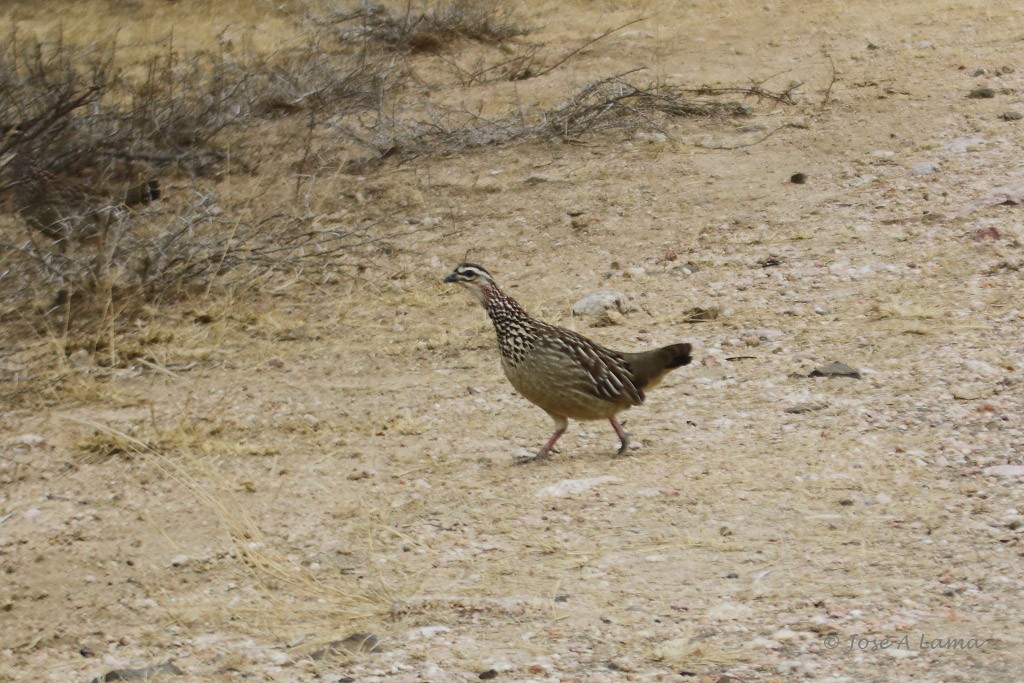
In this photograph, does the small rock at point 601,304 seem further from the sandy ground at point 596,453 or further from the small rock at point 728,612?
the small rock at point 728,612

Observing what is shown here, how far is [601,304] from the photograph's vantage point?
300 inches

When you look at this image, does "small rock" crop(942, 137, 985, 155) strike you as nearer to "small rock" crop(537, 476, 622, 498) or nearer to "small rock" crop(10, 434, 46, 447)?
"small rock" crop(537, 476, 622, 498)

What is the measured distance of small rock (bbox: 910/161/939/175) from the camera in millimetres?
9258

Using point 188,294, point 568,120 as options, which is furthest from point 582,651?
point 568,120

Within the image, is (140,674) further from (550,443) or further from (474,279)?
(474,279)

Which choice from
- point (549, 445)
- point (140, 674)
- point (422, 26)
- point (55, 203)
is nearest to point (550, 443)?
point (549, 445)

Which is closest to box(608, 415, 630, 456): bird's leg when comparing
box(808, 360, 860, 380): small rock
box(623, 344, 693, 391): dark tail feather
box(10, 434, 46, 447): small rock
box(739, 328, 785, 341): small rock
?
box(623, 344, 693, 391): dark tail feather

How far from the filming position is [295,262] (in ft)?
28.3

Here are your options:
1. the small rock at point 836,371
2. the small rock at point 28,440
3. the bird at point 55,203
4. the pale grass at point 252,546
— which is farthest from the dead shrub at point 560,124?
the pale grass at point 252,546

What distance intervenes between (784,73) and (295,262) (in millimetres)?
5503

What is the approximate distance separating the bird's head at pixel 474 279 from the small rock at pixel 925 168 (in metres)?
4.24

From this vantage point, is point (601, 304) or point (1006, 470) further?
point (601, 304)

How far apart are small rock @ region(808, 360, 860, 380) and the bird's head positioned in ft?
5.33

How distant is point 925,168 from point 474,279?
436 centimetres
